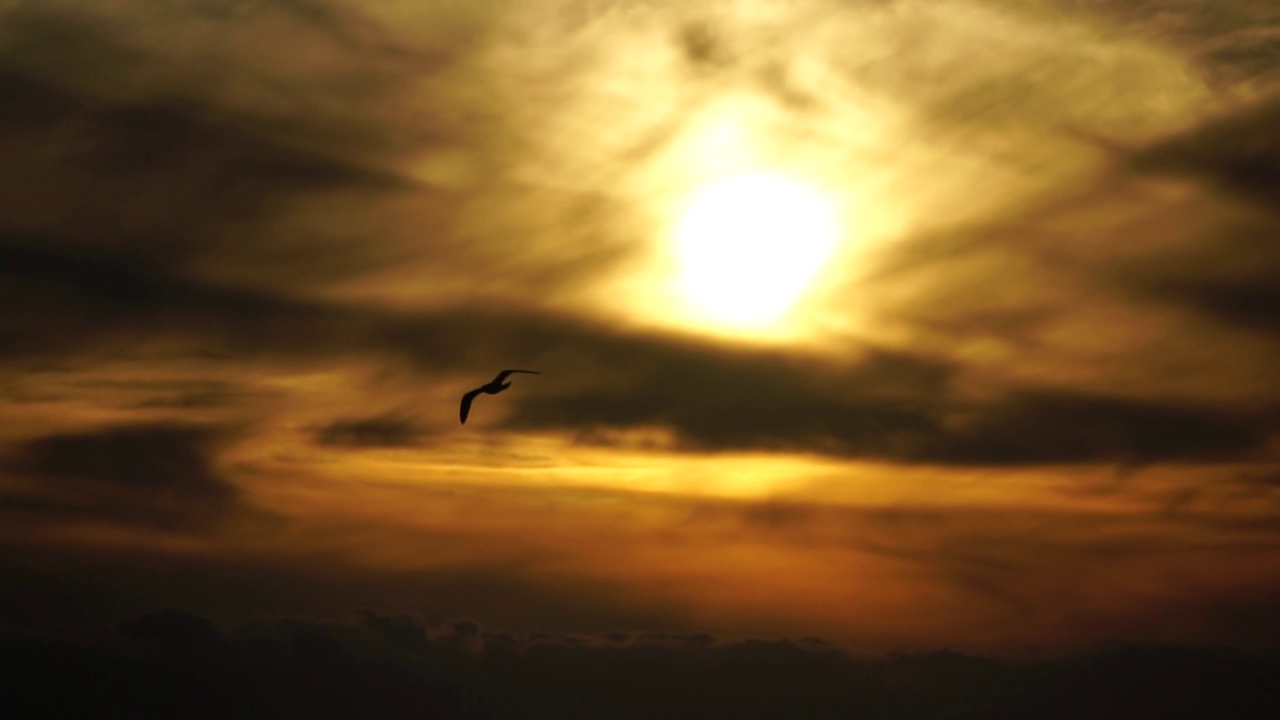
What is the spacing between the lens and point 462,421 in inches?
3433

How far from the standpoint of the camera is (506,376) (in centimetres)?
8725

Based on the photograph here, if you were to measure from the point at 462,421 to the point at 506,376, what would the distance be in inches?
196
